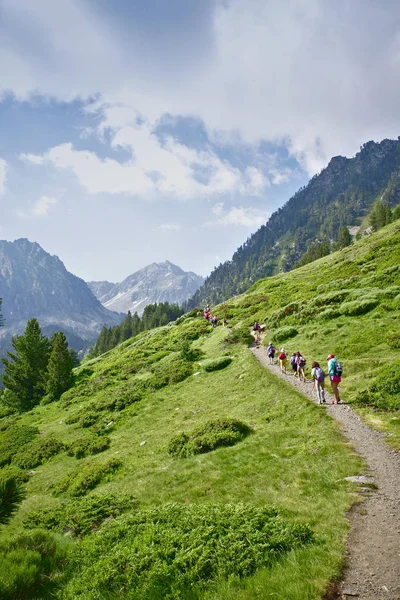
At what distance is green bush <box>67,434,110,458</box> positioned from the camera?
21370 mm

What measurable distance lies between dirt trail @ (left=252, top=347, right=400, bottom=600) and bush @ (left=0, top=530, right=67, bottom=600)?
545 centimetres

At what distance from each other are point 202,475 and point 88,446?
1236 cm

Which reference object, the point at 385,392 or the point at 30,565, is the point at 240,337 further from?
the point at 30,565

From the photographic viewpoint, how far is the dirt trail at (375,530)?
571 cm

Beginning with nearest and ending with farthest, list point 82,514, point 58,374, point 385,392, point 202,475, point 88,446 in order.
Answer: point 82,514 < point 202,475 < point 385,392 < point 88,446 < point 58,374

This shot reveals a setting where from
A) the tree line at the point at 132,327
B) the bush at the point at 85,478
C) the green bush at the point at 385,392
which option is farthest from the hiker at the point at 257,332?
the tree line at the point at 132,327

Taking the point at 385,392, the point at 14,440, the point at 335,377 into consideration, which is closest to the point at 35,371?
the point at 14,440

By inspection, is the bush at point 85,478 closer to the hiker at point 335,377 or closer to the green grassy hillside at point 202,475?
the green grassy hillside at point 202,475

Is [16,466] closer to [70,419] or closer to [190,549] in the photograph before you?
[70,419]

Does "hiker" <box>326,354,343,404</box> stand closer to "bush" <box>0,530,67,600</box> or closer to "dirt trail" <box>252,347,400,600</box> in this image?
"dirt trail" <box>252,347,400,600</box>

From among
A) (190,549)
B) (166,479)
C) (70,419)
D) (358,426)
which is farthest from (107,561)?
(70,419)

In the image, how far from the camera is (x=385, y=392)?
16.0 m

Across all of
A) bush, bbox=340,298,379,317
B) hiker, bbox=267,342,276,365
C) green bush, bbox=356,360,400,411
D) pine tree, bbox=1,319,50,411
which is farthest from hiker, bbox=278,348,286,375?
pine tree, bbox=1,319,50,411

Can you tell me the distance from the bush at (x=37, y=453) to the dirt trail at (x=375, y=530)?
20.0 meters
